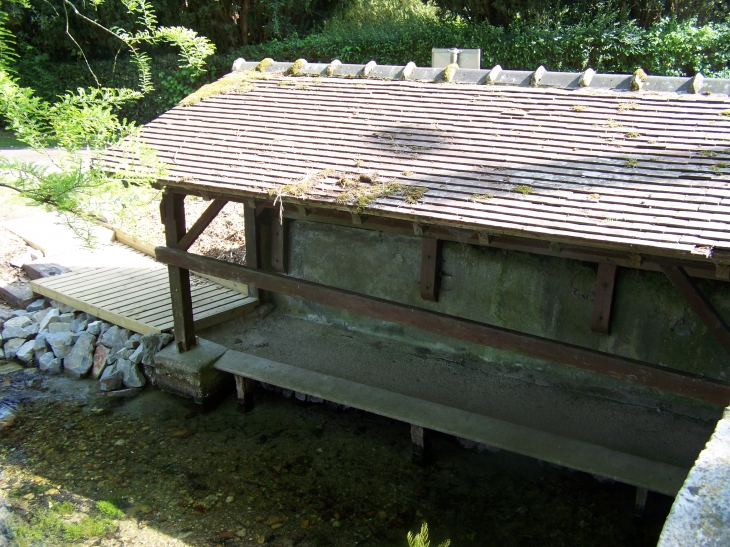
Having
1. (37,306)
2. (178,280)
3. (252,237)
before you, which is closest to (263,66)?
(252,237)

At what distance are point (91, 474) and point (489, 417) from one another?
3.38m

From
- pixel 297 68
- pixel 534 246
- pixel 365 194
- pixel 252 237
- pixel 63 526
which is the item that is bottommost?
pixel 63 526

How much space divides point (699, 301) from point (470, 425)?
6.02ft

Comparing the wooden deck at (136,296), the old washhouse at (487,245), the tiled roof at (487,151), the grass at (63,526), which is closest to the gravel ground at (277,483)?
the grass at (63,526)

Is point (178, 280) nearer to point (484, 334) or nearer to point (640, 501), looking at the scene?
point (484, 334)

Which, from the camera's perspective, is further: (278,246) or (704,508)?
(278,246)

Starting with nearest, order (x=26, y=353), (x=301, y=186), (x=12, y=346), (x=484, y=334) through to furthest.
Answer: (x=484, y=334) < (x=301, y=186) < (x=26, y=353) < (x=12, y=346)

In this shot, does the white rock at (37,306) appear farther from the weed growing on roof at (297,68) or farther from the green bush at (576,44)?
the green bush at (576,44)

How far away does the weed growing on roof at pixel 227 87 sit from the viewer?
6359 millimetres

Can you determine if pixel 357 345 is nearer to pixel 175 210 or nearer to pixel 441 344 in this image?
pixel 441 344

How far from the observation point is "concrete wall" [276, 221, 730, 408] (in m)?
4.83

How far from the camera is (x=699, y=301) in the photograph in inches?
161

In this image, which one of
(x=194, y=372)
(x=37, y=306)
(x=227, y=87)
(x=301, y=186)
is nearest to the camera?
(x=301, y=186)

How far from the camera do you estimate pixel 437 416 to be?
16.4ft
